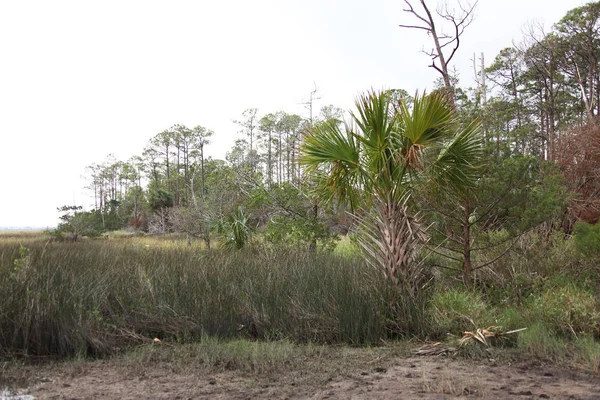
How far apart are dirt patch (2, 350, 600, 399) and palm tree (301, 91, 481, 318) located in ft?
6.06

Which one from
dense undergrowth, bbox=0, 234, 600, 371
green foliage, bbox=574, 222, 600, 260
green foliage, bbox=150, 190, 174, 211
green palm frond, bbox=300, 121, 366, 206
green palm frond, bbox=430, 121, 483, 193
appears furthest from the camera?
green foliage, bbox=150, 190, 174, 211

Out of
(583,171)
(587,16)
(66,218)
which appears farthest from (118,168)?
(583,171)

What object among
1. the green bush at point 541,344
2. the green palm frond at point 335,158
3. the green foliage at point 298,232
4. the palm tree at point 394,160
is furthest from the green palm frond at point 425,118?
the green foliage at point 298,232

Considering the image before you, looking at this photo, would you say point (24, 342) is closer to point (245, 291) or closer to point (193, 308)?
point (193, 308)

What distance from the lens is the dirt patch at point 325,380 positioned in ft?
15.2

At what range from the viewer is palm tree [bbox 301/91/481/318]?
24.1ft

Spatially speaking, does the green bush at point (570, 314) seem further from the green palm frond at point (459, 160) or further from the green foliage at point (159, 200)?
the green foliage at point (159, 200)

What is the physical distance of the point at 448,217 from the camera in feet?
31.1

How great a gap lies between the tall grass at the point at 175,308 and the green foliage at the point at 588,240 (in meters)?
3.99

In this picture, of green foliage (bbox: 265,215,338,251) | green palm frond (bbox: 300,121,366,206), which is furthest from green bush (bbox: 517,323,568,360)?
green foliage (bbox: 265,215,338,251)

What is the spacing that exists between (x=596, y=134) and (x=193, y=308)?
527 inches

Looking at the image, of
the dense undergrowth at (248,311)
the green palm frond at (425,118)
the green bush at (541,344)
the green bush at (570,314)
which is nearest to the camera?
the green bush at (541,344)

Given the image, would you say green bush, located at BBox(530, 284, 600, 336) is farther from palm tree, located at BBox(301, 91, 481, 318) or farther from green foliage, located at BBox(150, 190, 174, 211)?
green foliage, located at BBox(150, 190, 174, 211)

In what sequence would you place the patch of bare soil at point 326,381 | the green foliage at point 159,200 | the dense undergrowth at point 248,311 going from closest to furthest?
the patch of bare soil at point 326,381
the dense undergrowth at point 248,311
the green foliage at point 159,200
